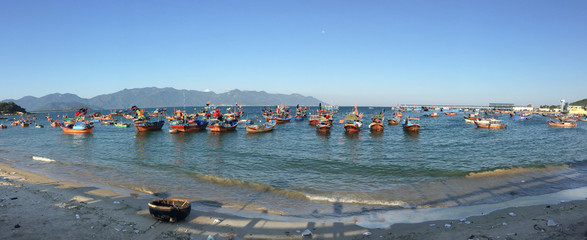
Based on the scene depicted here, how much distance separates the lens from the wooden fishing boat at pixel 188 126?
173 feet

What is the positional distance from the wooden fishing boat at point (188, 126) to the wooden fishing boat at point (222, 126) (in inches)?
126

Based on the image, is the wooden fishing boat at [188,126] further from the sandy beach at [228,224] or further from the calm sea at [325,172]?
the sandy beach at [228,224]

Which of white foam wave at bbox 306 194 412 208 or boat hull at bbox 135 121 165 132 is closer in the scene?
white foam wave at bbox 306 194 412 208

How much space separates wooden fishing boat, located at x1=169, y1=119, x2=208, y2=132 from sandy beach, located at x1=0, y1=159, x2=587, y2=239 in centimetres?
3937

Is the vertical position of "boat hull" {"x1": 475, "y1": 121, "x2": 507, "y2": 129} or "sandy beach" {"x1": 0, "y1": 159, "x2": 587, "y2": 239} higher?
"boat hull" {"x1": 475, "y1": 121, "x2": 507, "y2": 129}

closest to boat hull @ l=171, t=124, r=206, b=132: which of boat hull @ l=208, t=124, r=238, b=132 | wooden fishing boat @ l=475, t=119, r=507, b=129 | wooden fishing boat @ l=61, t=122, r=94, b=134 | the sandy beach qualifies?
boat hull @ l=208, t=124, r=238, b=132

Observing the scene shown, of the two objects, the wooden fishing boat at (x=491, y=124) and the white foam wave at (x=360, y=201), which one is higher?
→ the wooden fishing boat at (x=491, y=124)

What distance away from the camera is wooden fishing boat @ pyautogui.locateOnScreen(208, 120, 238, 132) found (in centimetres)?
5172

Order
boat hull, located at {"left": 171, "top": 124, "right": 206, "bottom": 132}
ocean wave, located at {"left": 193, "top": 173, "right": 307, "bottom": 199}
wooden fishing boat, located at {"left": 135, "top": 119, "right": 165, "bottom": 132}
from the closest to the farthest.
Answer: ocean wave, located at {"left": 193, "top": 173, "right": 307, "bottom": 199} → boat hull, located at {"left": 171, "top": 124, "right": 206, "bottom": 132} → wooden fishing boat, located at {"left": 135, "top": 119, "right": 165, "bottom": 132}

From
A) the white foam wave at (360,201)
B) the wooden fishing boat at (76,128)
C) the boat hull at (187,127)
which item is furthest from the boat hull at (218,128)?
the white foam wave at (360,201)

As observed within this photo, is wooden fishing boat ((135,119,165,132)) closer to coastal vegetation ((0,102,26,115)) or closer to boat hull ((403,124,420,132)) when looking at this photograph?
boat hull ((403,124,420,132))

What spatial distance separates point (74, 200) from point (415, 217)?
51.0 ft

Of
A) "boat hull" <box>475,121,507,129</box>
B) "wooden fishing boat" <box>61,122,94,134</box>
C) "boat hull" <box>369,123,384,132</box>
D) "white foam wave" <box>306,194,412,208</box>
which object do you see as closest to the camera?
"white foam wave" <box>306,194,412,208</box>

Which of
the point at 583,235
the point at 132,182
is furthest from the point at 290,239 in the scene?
the point at 132,182
